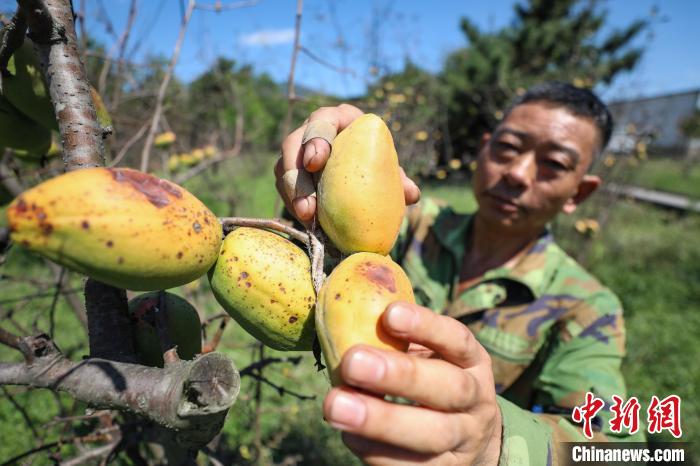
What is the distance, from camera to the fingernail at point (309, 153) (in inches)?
41.4

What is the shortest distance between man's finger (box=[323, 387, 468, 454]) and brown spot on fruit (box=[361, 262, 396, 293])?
211mm

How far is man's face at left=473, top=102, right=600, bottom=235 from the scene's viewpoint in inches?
88.8

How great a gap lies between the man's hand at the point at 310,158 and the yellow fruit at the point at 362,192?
0.11 feet

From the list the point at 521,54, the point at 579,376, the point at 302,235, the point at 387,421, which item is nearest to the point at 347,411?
the point at 387,421

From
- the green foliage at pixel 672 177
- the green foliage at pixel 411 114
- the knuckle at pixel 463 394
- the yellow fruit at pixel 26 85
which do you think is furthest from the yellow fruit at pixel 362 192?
the green foliage at pixel 672 177

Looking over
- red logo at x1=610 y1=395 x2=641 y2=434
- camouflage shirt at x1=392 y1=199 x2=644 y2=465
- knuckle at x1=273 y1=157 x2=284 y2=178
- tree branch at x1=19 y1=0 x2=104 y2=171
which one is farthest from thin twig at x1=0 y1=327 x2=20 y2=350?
red logo at x1=610 y1=395 x2=641 y2=434

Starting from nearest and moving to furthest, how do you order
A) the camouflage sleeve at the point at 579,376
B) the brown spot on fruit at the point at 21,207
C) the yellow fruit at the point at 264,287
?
1. the brown spot on fruit at the point at 21,207
2. the yellow fruit at the point at 264,287
3. the camouflage sleeve at the point at 579,376

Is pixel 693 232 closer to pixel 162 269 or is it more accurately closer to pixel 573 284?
pixel 573 284

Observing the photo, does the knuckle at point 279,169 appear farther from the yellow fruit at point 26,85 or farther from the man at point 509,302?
the yellow fruit at point 26,85

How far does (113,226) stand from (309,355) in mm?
3761

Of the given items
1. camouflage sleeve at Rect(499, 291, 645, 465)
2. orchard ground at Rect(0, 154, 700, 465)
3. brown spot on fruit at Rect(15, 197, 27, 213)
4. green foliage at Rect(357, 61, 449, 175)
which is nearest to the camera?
brown spot on fruit at Rect(15, 197, 27, 213)

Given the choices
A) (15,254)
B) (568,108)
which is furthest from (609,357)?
(15,254)

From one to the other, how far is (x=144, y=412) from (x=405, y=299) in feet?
1.67

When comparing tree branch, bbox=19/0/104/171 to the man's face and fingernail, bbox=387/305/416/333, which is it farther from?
the man's face
